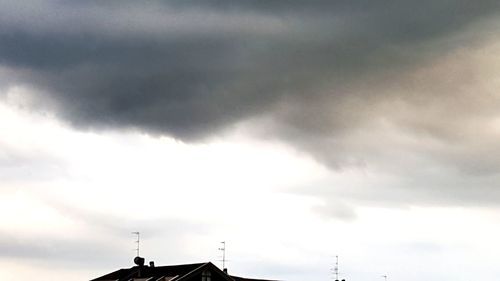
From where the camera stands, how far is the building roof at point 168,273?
10375 cm

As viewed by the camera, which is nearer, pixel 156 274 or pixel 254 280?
pixel 156 274

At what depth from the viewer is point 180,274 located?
341 ft

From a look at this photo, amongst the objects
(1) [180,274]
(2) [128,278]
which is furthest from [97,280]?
(1) [180,274]

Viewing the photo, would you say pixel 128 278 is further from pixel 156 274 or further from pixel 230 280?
pixel 230 280

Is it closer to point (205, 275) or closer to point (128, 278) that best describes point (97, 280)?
point (128, 278)

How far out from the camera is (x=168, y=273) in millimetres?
105562

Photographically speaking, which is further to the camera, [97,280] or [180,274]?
[97,280]

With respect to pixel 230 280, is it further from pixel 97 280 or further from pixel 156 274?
pixel 97 280

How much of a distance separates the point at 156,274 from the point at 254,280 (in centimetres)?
1369

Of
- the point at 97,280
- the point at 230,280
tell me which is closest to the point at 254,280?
the point at 230,280

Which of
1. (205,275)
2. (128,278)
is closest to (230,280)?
(205,275)

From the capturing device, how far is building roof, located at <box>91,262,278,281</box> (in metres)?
104

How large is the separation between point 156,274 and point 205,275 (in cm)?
571

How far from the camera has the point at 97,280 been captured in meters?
115
